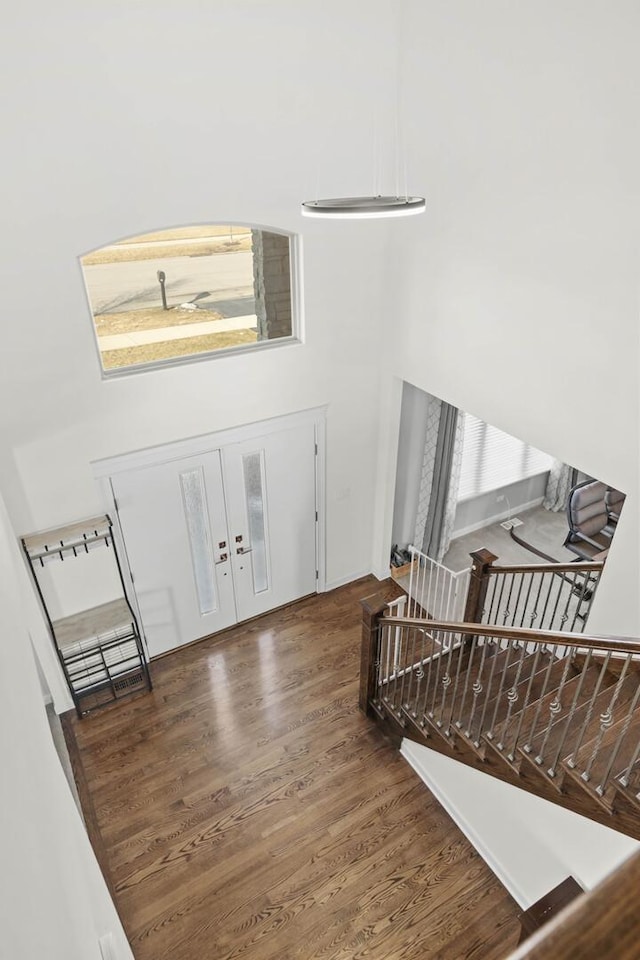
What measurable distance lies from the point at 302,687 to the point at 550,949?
5.01m

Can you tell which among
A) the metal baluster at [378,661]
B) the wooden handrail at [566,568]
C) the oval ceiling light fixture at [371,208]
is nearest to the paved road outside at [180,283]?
the oval ceiling light fixture at [371,208]

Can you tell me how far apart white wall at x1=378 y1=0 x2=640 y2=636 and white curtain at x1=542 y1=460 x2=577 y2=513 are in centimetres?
386

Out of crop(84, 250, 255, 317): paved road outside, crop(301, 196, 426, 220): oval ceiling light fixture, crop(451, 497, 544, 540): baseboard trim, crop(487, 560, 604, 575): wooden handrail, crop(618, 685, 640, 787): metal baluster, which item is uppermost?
crop(301, 196, 426, 220): oval ceiling light fixture

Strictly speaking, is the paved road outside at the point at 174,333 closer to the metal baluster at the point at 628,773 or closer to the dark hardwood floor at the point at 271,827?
the dark hardwood floor at the point at 271,827

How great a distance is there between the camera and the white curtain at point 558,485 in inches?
306

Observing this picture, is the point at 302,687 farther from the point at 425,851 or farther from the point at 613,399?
the point at 613,399

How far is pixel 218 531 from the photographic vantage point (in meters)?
5.20

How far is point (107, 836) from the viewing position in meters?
4.05

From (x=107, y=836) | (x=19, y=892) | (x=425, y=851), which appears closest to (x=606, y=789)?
(x=425, y=851)

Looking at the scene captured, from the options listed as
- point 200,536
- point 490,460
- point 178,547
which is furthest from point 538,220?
point 490,460

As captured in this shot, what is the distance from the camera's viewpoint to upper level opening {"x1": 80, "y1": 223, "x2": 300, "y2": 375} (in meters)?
4.02

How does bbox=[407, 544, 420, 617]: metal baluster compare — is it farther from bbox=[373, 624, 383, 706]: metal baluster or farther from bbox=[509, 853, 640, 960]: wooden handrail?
bbox=[509, 853, 640, 960]: wooden handrail

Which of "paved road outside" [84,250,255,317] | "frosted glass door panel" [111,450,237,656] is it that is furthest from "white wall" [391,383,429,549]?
"frosted glass door panel" [111,450,237,656]

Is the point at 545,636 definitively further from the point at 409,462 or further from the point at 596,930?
the point at 409,462
